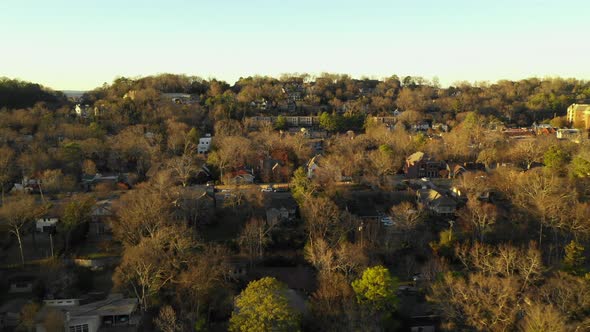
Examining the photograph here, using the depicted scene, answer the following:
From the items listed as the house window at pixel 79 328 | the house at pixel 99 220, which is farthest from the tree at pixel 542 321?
the house at pixel 99 220

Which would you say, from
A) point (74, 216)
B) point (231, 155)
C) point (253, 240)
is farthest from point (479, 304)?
point (231, 155)

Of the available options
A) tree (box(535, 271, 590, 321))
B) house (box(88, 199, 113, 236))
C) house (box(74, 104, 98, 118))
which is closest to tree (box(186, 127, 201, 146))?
house (box(74, 104, 98, 118))

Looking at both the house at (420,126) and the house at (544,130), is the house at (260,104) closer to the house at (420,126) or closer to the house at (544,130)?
the house at (420,126)

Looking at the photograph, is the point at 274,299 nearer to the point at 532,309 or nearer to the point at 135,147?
the point at 532,309

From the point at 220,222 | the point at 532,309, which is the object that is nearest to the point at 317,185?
the point at 220,222

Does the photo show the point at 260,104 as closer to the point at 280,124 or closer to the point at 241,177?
the point at 280,124
